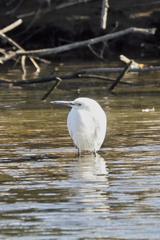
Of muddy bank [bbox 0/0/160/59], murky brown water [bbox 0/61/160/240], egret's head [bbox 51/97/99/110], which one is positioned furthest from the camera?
muddy bank [bbox 0/0/160/59]

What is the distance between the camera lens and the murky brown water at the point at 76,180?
15.0 ft

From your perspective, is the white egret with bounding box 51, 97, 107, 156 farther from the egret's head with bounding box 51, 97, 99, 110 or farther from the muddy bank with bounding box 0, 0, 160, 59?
the muddy bank with bounding box 0, 0, 160, 59

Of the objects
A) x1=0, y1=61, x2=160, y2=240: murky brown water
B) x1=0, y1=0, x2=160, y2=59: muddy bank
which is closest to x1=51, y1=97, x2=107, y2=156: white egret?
x1=0, y1=61, x2=160, y2=240: murky brown water

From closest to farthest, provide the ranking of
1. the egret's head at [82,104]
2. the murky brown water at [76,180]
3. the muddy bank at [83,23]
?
the murky brown water at [76,180] < the egret's head at [82,104] < the muddy bank at [83,23]

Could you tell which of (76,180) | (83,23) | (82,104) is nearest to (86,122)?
(82,104)

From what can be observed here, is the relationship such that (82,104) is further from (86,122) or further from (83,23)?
(83,23)

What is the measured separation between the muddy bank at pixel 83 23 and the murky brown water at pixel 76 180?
14647 millimetres

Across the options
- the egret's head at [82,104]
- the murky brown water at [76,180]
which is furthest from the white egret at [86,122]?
the murky brown water at [76,180]

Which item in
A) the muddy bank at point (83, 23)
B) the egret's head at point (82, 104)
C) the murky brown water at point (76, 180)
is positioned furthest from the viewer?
the muddy bank at point (83, 23)

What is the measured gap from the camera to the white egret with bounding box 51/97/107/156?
7012 millimetres

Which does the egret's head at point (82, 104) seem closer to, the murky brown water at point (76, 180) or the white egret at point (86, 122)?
the white egret at point (86, 122)

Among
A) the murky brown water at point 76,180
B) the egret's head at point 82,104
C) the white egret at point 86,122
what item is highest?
the egret's head at point 82,104

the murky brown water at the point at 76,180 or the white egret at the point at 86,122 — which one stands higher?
the white egret at the point at 86,122

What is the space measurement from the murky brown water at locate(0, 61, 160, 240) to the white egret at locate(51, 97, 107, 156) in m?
0.27
